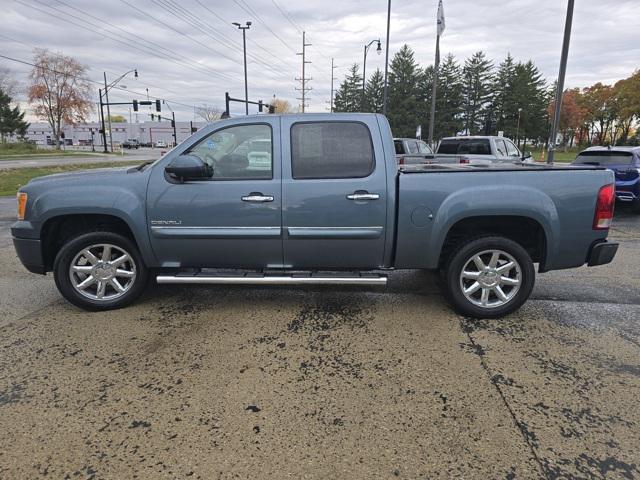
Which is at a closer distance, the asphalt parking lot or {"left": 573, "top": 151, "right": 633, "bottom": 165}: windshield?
the asphalt parking lot

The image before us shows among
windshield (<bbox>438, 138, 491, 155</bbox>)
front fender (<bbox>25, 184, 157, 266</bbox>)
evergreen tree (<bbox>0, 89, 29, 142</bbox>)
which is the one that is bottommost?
front fender (<bbox>25, 184, 157, 266</bbox>)

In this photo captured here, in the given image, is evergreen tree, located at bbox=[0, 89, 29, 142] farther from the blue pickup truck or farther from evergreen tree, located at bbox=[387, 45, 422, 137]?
the blue pickup truck

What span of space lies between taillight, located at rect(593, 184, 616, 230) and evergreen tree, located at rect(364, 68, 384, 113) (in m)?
73.9

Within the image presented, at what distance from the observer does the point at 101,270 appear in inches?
165

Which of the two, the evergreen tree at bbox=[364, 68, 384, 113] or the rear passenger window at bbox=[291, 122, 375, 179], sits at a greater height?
the evergreen tree at bbox=[364, 68, 384, 113]

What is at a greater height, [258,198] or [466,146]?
[466,146]

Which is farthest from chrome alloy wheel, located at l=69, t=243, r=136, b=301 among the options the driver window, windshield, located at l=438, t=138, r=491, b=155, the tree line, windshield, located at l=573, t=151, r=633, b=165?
the tree line

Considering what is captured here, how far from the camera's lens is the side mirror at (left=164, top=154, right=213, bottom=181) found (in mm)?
3809

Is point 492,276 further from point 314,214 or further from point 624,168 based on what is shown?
point 624,168

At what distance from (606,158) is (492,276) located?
374 inches

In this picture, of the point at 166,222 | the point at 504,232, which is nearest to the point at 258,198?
the point at 166,222

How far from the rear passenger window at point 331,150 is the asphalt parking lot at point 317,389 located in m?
1.41

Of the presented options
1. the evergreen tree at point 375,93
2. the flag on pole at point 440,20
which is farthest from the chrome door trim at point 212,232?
the evergreen tree at point 375,93

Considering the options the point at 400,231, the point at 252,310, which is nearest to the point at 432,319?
the point at 400,231
